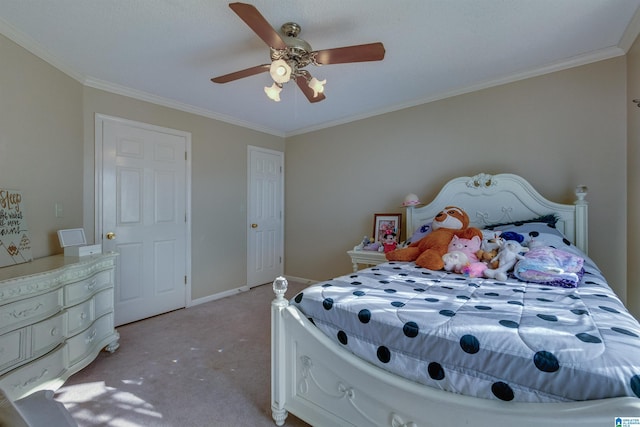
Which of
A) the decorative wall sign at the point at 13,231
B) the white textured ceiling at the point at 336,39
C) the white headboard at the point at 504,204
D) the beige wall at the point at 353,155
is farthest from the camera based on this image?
the white headboard at the point at 504,204

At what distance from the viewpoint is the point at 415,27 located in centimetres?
194

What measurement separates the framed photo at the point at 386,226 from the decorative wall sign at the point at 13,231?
10.1 feet

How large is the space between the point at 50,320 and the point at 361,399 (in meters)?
1.93

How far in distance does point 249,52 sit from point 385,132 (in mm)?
1883

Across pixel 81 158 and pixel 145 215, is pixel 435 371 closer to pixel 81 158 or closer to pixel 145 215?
pixel 145 215

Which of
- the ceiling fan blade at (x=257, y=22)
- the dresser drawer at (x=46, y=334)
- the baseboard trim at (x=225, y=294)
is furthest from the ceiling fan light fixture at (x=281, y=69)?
the baseboard trim at (x=225, y=294)

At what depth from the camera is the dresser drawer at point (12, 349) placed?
1529 mm

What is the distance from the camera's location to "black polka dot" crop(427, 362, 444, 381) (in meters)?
1.06

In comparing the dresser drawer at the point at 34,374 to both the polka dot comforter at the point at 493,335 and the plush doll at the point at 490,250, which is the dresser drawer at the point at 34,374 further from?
the plush doll at the point at 490,250

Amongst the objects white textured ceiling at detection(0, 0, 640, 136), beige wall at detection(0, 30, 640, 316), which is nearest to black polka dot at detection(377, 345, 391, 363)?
white textured ceiling at detection(0, 0, 640, 136)

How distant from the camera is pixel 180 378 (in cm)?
200

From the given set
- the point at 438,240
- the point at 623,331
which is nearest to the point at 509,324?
the point at 623,331

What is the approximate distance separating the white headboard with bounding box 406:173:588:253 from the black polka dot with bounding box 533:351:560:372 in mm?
1917

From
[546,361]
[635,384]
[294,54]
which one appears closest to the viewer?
[635,384]
